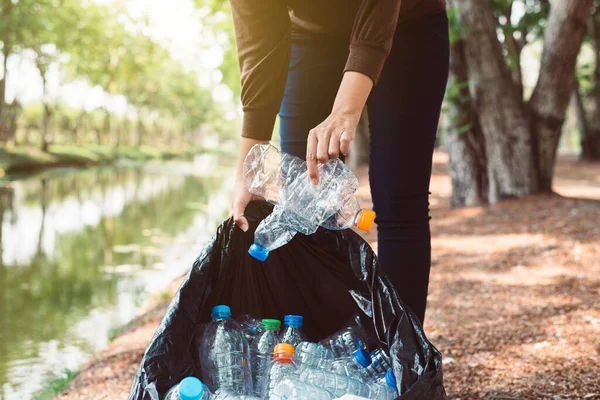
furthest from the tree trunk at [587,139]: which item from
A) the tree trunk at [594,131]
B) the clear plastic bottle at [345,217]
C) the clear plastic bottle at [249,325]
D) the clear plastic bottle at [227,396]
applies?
the clear plastic bottle at [227,396]

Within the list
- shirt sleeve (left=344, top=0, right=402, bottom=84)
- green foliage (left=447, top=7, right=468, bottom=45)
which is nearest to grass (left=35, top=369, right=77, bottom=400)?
shirt sleeve (left=344, top=0, right=402, bottom=84)

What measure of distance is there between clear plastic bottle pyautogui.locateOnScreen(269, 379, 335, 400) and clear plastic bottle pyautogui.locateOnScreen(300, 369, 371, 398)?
0.08 m

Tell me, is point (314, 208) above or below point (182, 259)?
above

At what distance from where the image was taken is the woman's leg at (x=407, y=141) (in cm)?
181

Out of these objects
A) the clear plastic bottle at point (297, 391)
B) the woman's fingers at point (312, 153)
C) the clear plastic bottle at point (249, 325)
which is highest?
the woman's fingers at point (312, 153)

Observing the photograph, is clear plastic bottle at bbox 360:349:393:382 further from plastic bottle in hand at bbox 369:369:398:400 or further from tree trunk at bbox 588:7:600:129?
tree trunk at bbox 588:7:600:129

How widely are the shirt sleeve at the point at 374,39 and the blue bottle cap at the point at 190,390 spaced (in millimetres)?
888

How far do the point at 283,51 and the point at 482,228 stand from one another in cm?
486

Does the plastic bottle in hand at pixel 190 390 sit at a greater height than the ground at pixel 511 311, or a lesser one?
greater

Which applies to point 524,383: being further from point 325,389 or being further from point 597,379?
point 325,389

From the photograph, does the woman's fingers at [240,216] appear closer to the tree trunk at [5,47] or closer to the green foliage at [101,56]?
the green foliage at [101,56]

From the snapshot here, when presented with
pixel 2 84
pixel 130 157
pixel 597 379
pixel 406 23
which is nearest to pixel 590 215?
pixel 597 379

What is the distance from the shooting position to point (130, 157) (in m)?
38.1

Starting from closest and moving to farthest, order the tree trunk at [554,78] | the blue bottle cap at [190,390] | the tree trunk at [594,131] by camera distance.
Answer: the blue bottle cap at [190,390]
the tree trunk at [554,78]
the tree trunk at [594,131]
